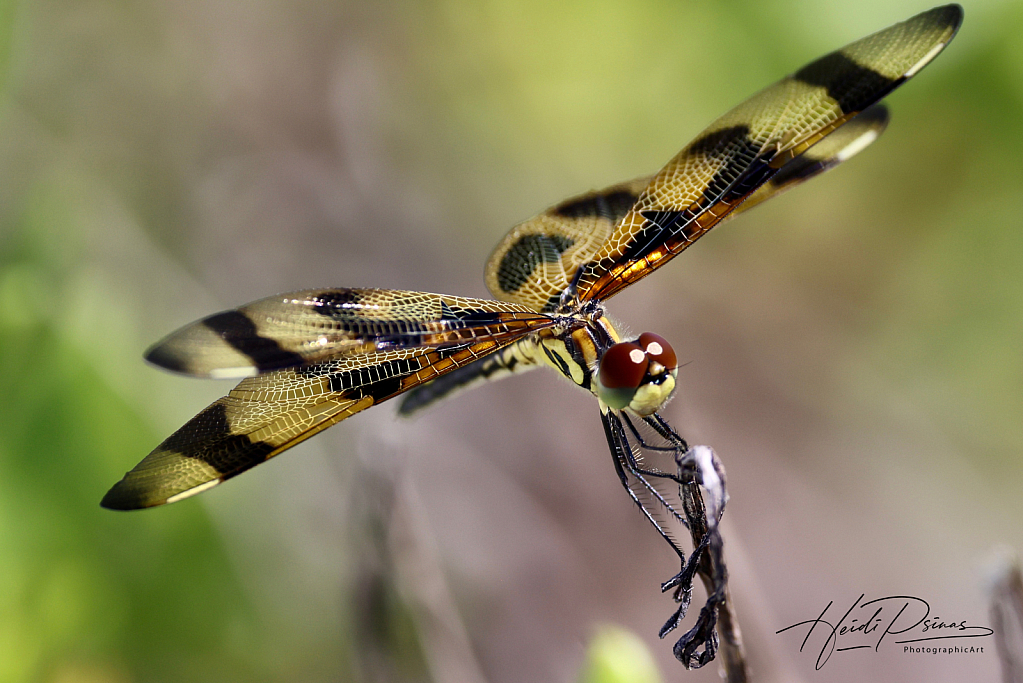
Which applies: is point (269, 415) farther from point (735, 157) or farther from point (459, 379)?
point (735, 157)

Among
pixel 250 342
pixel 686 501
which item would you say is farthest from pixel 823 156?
pixel 250 342

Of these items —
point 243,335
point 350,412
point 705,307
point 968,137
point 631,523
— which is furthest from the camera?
point 705,307

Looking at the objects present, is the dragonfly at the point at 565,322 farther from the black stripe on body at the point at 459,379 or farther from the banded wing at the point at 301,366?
the black stripe on body at the point at 459,379

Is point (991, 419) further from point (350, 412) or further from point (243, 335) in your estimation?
point (243, 335)

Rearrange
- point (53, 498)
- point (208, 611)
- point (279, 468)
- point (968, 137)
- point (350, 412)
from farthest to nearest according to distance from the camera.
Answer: point (968, 137) → point (279, 468) → point (208, 611) → point (53, 498) → point (350, 412)

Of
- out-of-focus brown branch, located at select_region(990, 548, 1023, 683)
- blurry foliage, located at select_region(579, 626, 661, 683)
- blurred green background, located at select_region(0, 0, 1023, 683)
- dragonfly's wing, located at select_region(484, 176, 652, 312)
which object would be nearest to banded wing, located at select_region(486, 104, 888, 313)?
dragonfly's wing, located at select_region(484, 176, 652, 312)

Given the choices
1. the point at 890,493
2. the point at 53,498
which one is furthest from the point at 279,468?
the point at 890,493
